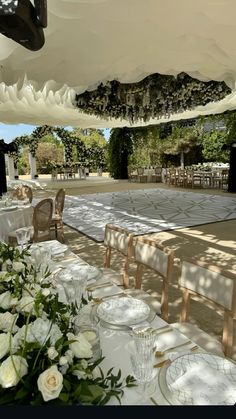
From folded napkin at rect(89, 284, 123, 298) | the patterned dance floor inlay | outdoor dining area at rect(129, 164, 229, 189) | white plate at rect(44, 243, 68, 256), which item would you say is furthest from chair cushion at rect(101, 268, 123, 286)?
outdoor dining area at rect(129, 164, 229, 189)

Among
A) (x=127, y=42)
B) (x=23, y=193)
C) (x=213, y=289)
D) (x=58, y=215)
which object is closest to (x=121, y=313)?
(x=213, y=289)

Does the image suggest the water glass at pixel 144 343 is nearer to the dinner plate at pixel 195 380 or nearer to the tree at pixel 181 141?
the dinner plate at pixel 195 380

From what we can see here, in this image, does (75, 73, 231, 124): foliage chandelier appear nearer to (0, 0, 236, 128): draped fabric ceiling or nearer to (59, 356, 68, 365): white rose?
(0, 0, 236, 128): draped fabric ceiling

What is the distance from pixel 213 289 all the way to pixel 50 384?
137 centimetres

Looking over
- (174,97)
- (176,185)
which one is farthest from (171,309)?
(176,185)

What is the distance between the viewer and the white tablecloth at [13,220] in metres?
Result: 4.94

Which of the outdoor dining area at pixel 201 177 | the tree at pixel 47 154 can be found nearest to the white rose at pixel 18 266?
the outdoor dining area at pixel 201 177

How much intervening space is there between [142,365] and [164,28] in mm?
2800

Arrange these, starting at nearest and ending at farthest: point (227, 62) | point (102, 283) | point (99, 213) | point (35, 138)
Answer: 1. point (102, 283)
2. point (227, 62)
3. point (99, 213)
4. point (35, 138)

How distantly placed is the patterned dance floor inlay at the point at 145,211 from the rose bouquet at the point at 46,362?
4.73m

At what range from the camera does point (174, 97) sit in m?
6.57

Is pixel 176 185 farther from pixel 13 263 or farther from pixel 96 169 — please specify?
pixel 13 263

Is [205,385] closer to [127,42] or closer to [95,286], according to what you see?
[95,286]

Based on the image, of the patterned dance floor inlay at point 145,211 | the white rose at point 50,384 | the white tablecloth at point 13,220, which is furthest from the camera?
the patterned dance floor inlay at point 145,211
